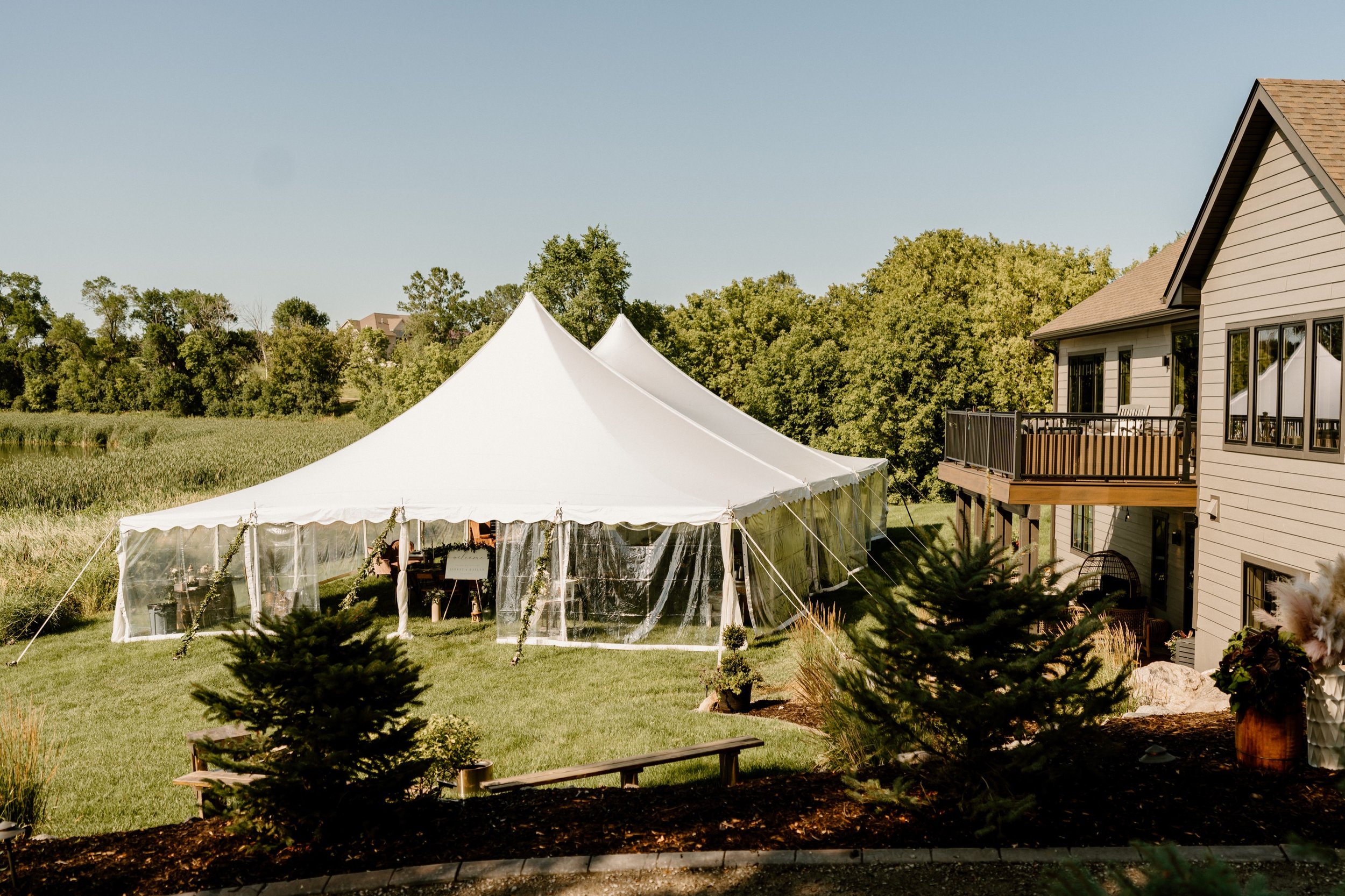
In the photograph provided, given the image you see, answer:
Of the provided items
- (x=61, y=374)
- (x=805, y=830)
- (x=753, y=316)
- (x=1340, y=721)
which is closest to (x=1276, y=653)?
(x=1340, y=721)

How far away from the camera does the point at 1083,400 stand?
53.3 ft

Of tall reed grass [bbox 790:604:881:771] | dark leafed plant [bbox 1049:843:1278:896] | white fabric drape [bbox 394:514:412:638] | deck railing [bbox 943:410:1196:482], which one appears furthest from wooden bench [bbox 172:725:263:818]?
deck railing [bbox 943:410:1196:482]

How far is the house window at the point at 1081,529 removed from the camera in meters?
15.9

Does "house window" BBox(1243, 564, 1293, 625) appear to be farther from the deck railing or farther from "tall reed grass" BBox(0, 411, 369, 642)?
"tall reed grass" BBox(0, 411, 369, 642)

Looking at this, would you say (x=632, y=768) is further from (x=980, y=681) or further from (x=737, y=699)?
(x=737, y=699)

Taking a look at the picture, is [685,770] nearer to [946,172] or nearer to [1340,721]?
[1340,721]

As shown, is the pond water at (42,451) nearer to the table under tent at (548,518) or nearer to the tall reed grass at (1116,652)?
the table under tent at (548,518)

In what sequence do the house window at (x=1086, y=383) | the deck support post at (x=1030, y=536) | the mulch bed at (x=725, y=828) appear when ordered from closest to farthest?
the mulch bed at (x=725, y=828), the deck support post at (x=1030, y=536), the house window at (x=1086, y=383)

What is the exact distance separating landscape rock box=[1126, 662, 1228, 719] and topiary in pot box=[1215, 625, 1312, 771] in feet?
5.14

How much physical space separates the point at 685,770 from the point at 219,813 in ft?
11.7

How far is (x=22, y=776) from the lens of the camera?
5320mm

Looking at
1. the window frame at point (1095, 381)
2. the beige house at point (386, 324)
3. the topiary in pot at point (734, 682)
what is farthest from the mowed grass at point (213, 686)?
the beige house at point (386, 324)

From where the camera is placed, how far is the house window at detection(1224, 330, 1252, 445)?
9875mm

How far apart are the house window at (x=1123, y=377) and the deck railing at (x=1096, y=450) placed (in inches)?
82.9
